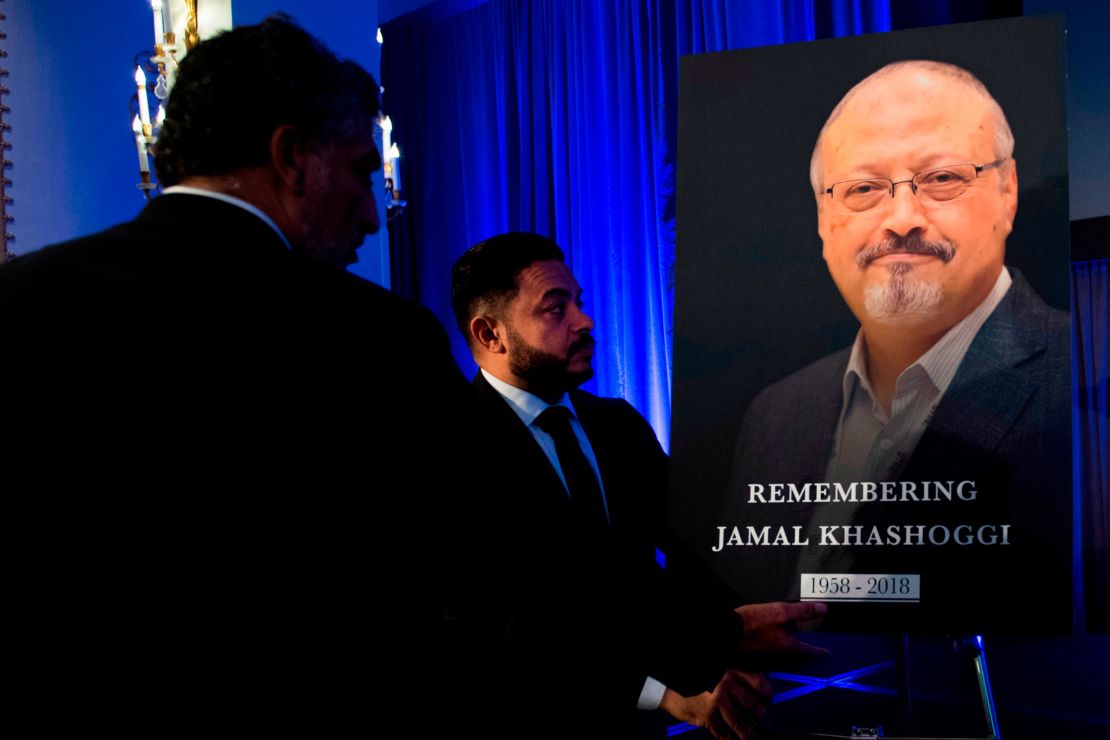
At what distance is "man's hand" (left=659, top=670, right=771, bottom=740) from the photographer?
2299mm

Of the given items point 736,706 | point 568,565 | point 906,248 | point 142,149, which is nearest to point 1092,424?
point 906,248

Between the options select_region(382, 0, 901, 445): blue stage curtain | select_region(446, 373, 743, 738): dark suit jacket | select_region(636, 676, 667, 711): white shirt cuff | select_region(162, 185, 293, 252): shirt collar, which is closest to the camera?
select_region(162, 185, 293, 252): shirt collar

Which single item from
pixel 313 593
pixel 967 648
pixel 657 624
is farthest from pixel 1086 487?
pixel 313 593

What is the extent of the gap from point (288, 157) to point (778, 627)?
1391 mm

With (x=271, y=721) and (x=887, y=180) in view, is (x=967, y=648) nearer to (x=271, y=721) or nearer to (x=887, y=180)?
(x=887, y=180)

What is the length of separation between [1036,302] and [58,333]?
1.81 m

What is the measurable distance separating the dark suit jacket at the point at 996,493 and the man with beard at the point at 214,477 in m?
1.26

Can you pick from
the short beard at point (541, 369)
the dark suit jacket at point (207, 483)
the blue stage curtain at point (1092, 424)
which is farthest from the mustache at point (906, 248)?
the blue stage curtain at point (1092, 424)

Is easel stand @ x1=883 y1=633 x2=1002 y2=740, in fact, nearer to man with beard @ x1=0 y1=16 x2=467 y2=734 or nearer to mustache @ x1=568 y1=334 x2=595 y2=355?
mustache @ x1=568 y1=334 x2=595 y2=355

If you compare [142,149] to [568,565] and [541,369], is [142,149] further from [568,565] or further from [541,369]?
[568,565]

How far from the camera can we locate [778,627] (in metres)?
2.17

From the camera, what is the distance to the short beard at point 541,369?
2.60 metres

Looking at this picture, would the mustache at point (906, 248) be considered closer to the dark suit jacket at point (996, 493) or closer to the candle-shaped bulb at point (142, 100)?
the dark suit jacket at point (996, 493)

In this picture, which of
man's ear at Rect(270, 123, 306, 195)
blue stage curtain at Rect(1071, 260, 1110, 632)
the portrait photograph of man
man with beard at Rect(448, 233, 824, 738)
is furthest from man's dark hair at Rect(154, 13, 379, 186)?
blue stage curtain at Rect(1071, 260, 1110, 632)
